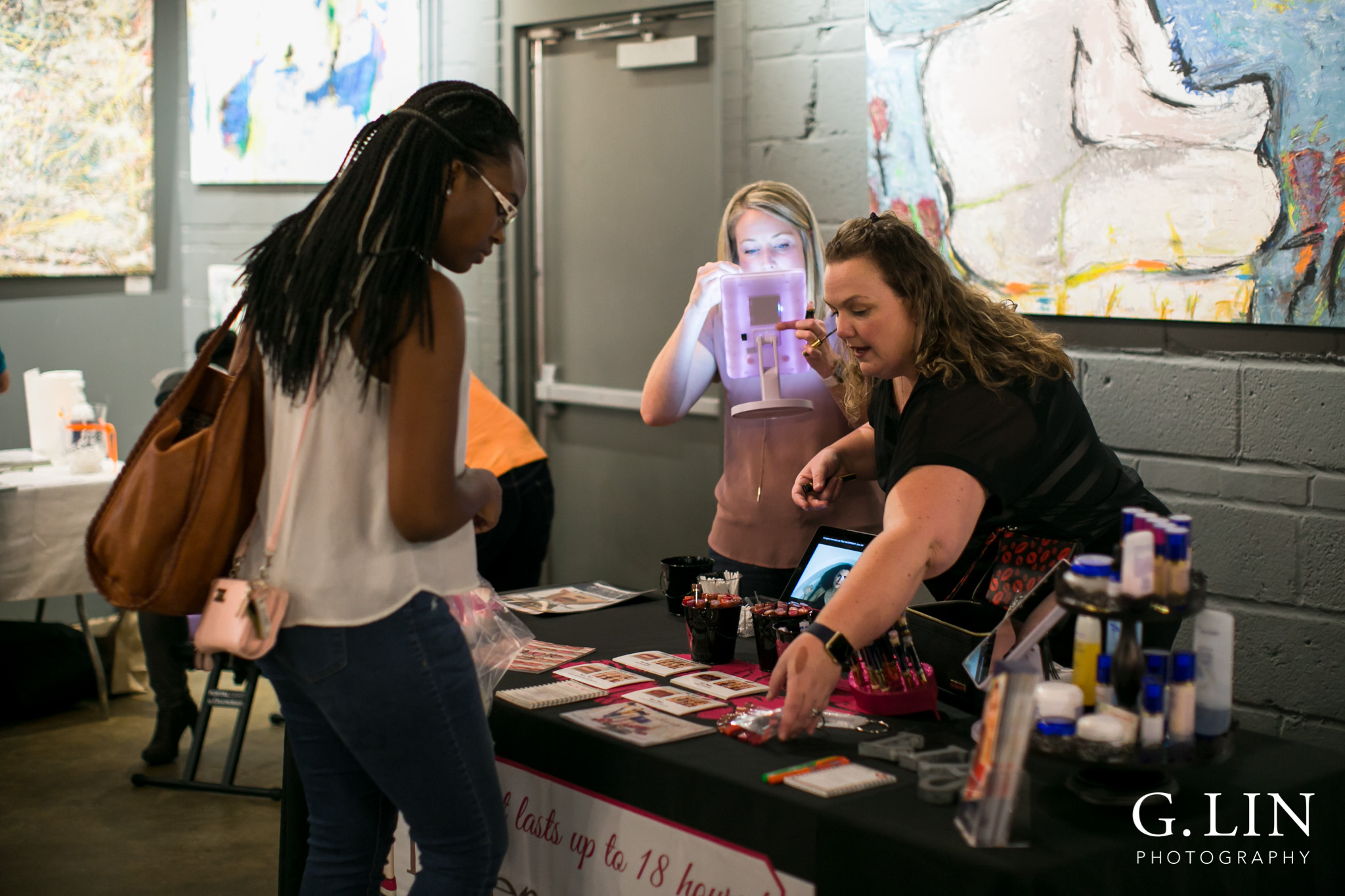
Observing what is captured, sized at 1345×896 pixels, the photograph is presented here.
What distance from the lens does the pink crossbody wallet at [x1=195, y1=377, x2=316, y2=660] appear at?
1.39 metres

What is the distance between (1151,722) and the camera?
1330 mm

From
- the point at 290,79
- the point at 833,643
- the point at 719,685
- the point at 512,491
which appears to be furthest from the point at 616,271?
the point at 833,643

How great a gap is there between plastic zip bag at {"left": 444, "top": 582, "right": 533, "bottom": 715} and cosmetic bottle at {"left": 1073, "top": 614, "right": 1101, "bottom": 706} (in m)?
0.85

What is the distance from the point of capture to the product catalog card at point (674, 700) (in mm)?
1756

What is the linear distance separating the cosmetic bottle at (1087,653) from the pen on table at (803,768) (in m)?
0.30

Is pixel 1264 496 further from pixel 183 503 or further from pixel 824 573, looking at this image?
pixel 183 503

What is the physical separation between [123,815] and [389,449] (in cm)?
240

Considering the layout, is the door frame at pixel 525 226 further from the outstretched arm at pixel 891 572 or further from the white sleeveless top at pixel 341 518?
the white sleeveless top at pixel 341 518

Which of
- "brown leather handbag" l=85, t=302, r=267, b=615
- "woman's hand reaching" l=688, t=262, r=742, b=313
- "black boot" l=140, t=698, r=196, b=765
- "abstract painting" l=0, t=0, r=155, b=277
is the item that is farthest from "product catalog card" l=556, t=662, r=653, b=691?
"abstract painting" l=0, t=0, r=155, b=277

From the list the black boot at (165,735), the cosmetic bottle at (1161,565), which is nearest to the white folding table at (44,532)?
the black boot at (165,735)

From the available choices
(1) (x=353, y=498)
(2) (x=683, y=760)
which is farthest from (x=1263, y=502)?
(1) (x=353, y=498)

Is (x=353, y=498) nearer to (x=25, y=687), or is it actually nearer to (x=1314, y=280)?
(x=1314, y=280)

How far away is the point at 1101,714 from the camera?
1.36 metres

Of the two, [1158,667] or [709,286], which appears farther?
[709,286]
